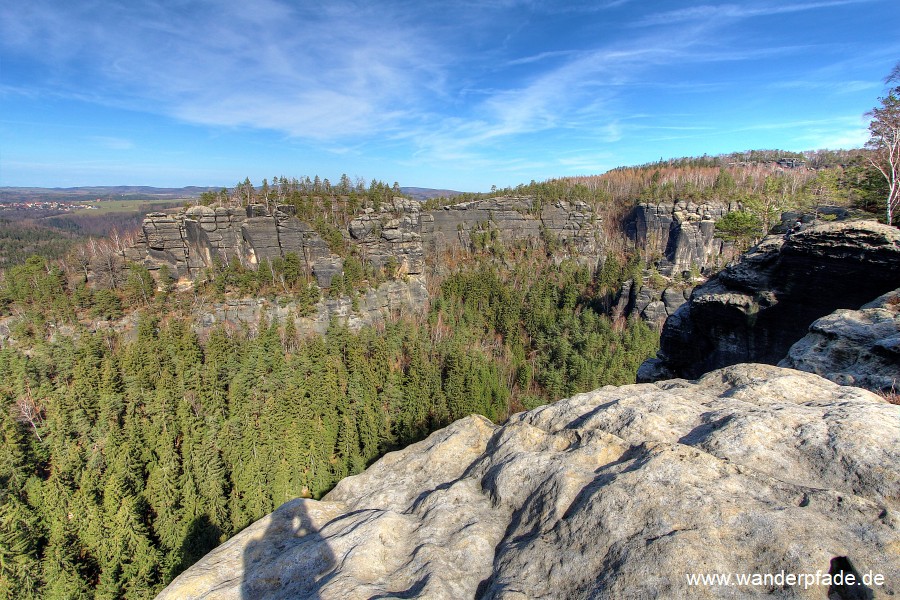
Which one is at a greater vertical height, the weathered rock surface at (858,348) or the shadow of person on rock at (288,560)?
the weathered rock surface at (858,348)

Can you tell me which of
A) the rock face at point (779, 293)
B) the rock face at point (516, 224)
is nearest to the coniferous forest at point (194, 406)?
the rock face at point (779, 293)

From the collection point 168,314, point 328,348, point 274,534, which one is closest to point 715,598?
point 274,534

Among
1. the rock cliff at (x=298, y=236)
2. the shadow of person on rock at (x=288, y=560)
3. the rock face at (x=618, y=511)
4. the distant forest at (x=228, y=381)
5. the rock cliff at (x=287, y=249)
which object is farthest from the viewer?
the rock cliff at (x=298, y=236)

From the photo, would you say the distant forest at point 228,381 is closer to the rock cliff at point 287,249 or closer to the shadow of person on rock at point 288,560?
the rock cliff at point 287,249

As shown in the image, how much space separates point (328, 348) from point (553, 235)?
65502 mm

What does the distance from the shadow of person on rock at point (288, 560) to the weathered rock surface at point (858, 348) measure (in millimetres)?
14296

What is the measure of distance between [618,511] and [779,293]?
62.0ft

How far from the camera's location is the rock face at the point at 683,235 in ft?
288

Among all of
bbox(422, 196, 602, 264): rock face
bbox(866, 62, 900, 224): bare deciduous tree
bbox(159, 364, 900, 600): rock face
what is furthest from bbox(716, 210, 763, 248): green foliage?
bbox(422, 196, 602, 264): rock face

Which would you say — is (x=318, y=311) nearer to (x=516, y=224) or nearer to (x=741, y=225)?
(x=516, y=224)

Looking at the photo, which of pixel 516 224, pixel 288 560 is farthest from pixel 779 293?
pixel 516 224

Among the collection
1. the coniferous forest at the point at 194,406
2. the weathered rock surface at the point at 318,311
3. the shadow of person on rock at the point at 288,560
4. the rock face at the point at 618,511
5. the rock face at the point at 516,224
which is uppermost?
the rock face at the point at 516,224

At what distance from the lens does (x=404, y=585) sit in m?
6.34

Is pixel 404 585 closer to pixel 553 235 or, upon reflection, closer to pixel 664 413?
pixel 664 413
